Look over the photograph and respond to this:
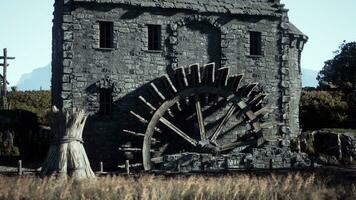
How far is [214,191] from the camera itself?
28.6ft

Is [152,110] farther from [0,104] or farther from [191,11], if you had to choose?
[0,104]

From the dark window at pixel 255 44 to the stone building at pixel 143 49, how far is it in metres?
0.04

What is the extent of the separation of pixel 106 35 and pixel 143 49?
1.51 m

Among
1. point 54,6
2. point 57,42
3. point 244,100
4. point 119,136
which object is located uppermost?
point 54,6

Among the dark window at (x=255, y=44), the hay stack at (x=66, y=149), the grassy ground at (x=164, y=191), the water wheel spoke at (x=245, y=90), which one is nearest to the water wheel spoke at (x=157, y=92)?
the water wheel spoke at (x=245, y=90)

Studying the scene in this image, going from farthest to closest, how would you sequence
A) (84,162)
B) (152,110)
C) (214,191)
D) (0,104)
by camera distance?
(0,104)
(152,110)
(84,162)
(214,191)

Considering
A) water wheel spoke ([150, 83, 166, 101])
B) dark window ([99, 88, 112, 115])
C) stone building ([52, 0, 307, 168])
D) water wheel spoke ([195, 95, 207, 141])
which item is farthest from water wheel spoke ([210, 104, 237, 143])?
dark window ([99, 88, 112, 115])

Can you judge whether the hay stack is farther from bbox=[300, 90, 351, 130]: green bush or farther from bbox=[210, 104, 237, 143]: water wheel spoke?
bbox=[300, 90, 351, 130]: green bush

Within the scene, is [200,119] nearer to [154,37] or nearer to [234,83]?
[234,83]

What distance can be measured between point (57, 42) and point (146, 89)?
415 cm

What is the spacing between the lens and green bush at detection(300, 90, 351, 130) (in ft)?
86.4

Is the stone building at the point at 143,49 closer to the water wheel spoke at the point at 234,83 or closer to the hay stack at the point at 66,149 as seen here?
the water wheel spoke at the point at 234,83

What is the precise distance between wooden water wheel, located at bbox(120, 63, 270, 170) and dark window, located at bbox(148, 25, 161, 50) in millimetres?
1532

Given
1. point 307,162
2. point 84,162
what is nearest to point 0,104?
point 307,162
